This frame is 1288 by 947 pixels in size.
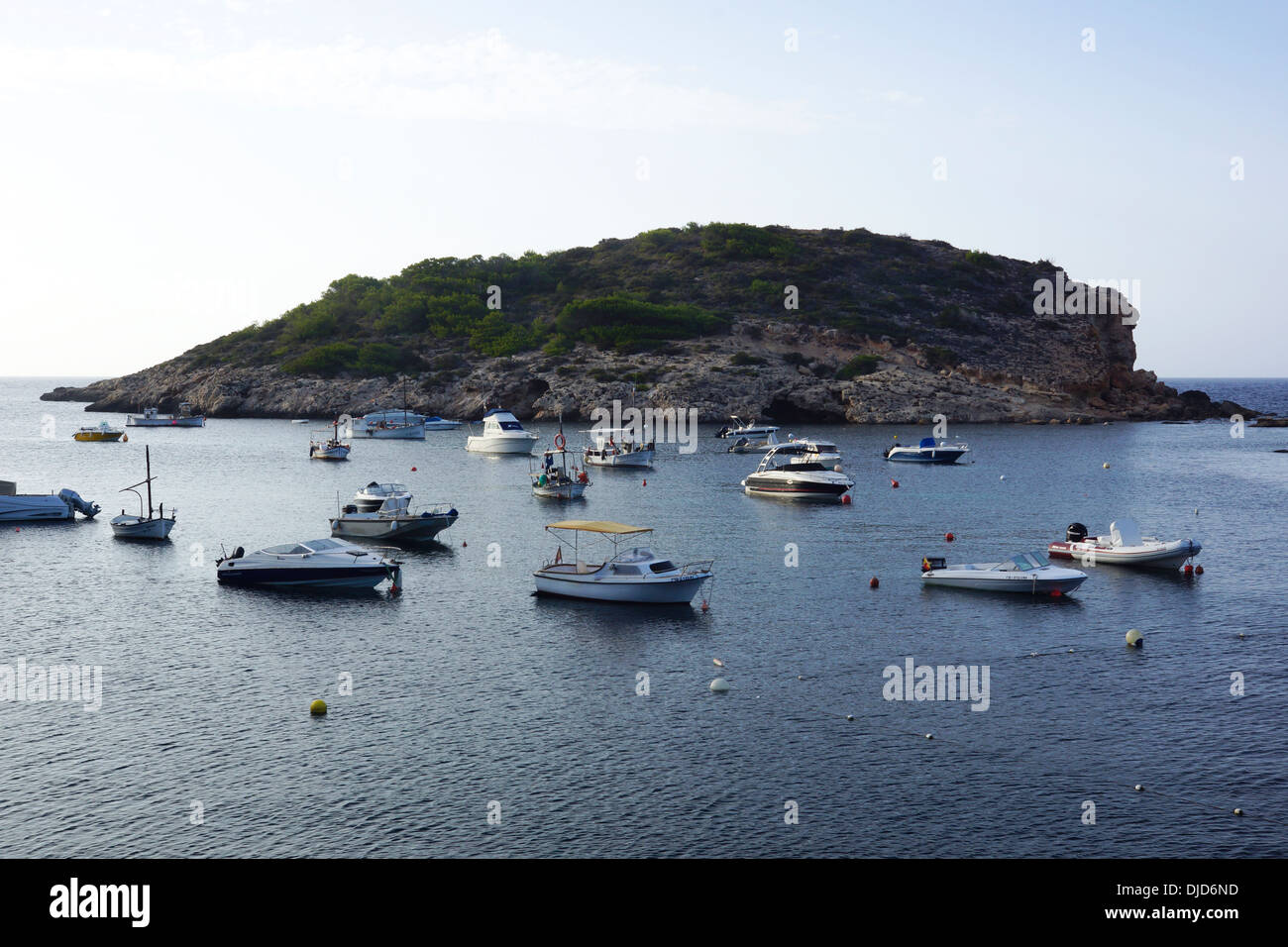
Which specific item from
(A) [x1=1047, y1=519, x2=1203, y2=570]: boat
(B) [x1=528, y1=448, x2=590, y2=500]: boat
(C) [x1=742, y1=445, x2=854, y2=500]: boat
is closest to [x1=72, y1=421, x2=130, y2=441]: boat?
(B) [x1=528, y1=448, x2=590, y2=500]: boat

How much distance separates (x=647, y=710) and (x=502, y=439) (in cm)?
9769

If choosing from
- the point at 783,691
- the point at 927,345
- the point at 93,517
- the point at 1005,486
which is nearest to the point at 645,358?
the point at 927,345

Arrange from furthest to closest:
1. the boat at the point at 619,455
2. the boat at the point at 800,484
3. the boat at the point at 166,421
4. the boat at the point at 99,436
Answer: the boat at the point at 166,421 < the boat at the point at 99,436 < the boat at the point at 619,455 < the boat at the point at 800,484

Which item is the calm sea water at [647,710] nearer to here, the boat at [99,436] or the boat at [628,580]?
the boat at [628,580]

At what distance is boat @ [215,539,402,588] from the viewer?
55.6 meters

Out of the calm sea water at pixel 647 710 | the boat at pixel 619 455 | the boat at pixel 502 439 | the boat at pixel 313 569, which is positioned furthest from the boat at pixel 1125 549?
the boat at pixel 502 439

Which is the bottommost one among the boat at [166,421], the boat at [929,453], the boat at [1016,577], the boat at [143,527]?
the boat at [1016,577]

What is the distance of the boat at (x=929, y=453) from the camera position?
394ft

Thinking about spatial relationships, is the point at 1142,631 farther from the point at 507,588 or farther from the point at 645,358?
the point at 645,358

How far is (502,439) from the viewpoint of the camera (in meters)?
133

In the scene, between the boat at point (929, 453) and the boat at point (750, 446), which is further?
Answer: the boat at point (750, 446)

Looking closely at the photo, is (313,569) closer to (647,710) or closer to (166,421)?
(647,710)

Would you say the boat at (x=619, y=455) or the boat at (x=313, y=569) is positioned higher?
the boat at (x=619, y=455)

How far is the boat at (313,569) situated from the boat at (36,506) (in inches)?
1223
